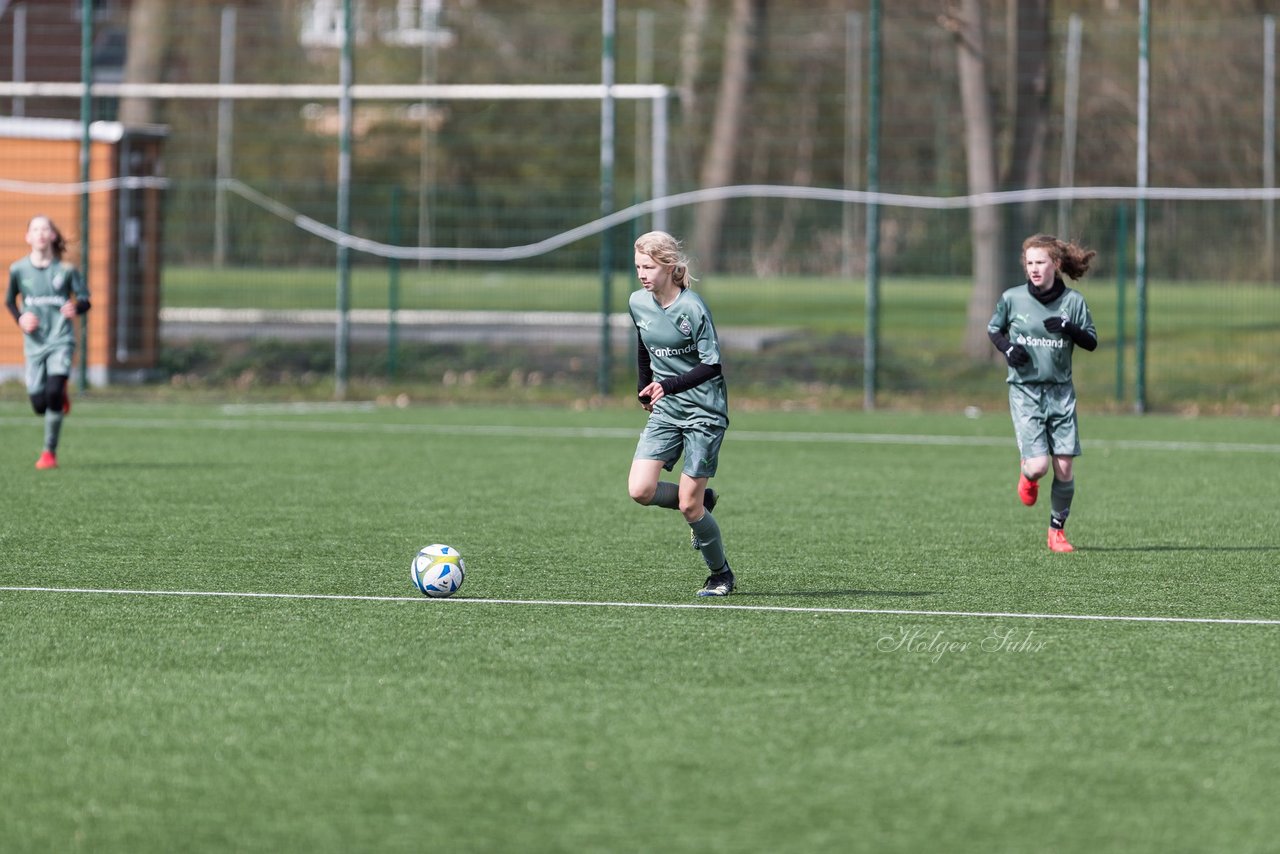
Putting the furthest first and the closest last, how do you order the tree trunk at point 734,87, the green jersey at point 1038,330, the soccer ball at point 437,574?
the tree trunk at point 734,87 < the green jersey at point 1038,330 < the soccer ball at point 437,574

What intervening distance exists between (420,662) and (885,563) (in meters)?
3.18

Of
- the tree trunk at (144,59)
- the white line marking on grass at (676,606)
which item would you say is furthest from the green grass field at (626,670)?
the tree trunk at (144,59)

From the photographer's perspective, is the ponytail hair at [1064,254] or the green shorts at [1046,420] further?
the green shorts at [1046,420]

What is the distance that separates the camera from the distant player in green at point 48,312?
13.3 m

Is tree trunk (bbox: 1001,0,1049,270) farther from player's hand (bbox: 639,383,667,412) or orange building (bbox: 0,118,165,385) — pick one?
player's hand (bbox: 639,383,667,412)

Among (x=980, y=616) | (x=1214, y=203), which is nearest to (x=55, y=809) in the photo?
(x=980, y=616)

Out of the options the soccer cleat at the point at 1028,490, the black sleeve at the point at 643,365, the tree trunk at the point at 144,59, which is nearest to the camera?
the black sleeve at the point at 643,365

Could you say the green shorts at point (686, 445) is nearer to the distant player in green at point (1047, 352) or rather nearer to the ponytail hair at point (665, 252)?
the ponytail hair at point (665, 252)

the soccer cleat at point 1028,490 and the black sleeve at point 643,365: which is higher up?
the black sleeve at point 643,365

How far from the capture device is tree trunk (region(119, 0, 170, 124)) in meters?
30.1

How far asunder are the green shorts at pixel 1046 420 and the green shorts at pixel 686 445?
2.41 meters

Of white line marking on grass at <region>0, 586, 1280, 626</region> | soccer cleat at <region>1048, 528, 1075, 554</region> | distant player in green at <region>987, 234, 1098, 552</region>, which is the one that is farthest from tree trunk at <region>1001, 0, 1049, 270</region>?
white line marking on grass at <region>0, 586, 1280, 626</region>

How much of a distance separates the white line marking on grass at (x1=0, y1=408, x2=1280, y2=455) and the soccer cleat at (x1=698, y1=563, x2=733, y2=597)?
7.57 m

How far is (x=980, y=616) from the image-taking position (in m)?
7.80
